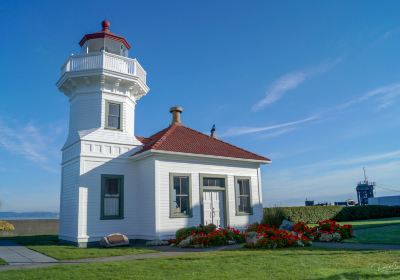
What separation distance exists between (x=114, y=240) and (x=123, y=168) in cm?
313

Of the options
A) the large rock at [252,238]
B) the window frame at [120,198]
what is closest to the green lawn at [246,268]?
the large rock at [252,238]

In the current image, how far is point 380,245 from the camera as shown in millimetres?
10656

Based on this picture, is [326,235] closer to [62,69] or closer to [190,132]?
[190,132]

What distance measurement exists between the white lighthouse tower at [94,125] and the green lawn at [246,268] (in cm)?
620

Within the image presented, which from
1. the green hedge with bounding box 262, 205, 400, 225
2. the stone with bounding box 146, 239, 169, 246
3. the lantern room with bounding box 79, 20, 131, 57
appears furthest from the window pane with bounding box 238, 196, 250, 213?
the lantern room with bounding box 79, 20, 131, 57

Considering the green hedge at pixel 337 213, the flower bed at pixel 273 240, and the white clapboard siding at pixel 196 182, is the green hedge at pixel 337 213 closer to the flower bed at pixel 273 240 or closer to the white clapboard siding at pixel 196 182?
the white clapboard siding at pixel 196 182

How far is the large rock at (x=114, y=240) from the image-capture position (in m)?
13.0

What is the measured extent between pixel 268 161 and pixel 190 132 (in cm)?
412

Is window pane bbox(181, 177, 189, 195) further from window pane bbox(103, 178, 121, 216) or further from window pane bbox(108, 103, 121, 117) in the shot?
window pane bbox(108, 103, 121, 117)

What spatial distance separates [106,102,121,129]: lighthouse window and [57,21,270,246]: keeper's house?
0.14ft

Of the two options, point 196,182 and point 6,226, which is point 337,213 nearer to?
point 196,182

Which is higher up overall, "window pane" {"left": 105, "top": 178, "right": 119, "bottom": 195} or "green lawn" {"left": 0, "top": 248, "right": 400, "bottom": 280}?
"window pane" {"left": 105, "top": 178, "right": 119, "bottom": 195}

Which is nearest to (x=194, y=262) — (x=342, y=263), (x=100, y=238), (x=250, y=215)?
(x=342, y=263)

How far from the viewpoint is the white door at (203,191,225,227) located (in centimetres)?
1556
